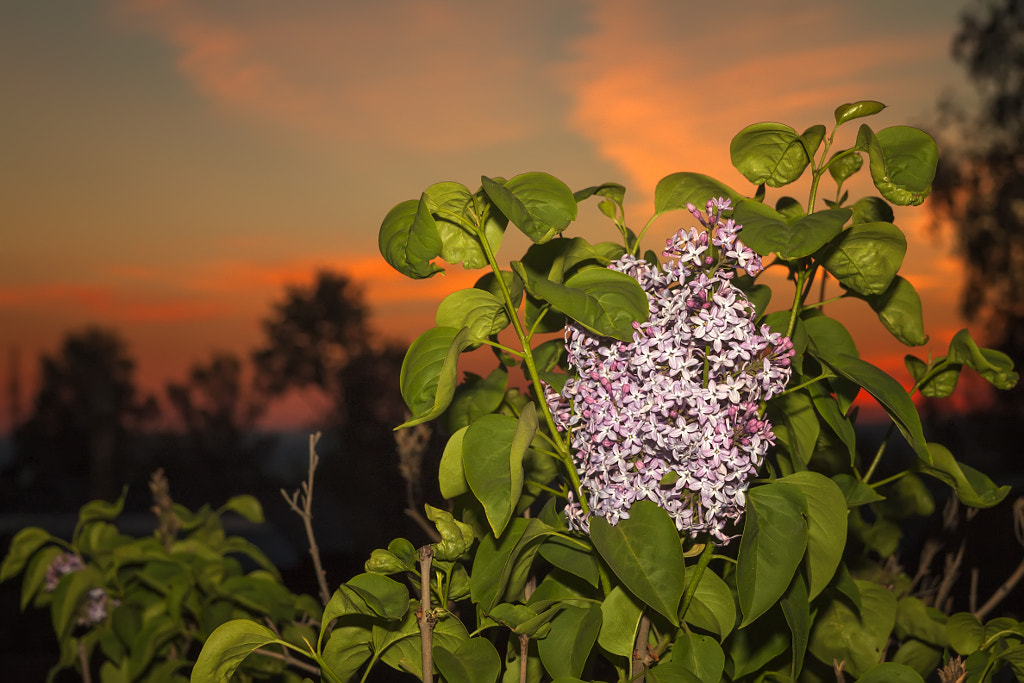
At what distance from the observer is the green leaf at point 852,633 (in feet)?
3.25

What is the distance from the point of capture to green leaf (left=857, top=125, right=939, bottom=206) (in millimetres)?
826

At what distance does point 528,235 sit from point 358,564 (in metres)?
2.26

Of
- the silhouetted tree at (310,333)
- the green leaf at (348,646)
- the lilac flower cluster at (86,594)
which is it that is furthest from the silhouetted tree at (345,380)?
the green leaf at (348,646)

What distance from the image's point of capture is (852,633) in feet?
3.28

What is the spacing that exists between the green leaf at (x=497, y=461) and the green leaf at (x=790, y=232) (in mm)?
241

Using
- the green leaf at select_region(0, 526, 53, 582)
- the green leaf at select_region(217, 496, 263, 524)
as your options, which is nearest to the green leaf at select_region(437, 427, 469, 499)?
the green leaf at select_region(217, 496, 263, 524)

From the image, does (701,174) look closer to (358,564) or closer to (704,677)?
(704,677)

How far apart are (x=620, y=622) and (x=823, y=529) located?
0.66 ft

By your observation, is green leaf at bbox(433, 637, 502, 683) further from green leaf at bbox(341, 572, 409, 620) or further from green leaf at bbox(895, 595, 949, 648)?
green leaf at bbox(895, 595, 949, 648)

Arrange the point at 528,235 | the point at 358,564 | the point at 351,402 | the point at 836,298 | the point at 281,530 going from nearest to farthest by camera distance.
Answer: the point at 528,235, the point at 836,298, the point at 358,564, the point at 281,530, the point at 351,402

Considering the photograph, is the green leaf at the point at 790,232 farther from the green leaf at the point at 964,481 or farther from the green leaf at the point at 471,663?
the green leaf at the point at 471,663

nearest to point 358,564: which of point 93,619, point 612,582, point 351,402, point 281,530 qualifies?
point 281,530

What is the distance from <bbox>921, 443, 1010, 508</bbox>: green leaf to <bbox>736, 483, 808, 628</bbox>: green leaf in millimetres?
233

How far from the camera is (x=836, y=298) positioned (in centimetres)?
96
